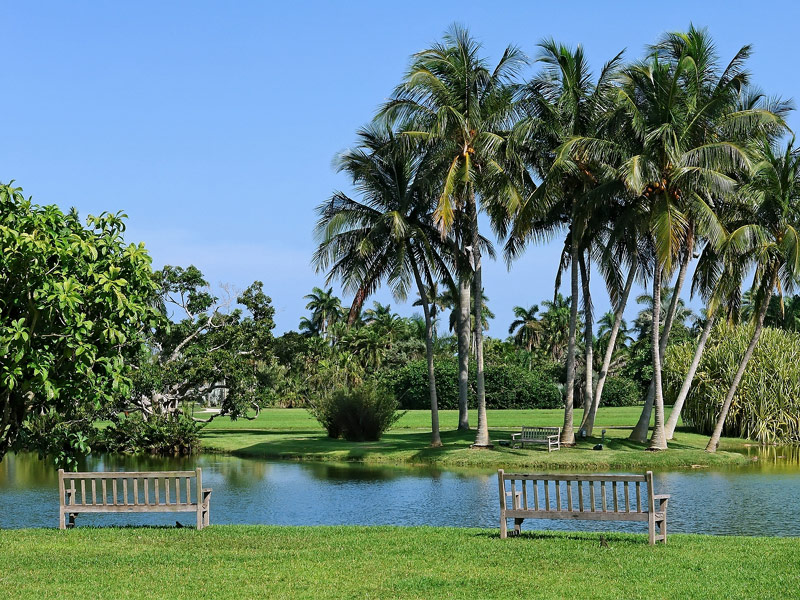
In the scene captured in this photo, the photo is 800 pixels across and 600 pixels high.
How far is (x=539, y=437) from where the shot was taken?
34406 millimetres

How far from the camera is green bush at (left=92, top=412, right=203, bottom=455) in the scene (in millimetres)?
34281

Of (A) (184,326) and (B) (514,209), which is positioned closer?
(B) (514,209)

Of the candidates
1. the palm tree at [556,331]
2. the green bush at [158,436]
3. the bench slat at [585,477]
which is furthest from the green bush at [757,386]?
the palm tree at [556,331]

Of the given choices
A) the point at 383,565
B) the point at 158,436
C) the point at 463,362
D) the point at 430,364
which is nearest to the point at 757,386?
the point at 463,362

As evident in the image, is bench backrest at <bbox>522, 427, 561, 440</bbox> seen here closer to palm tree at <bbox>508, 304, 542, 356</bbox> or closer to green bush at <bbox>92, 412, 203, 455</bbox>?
green bush at <bbox>92, 412, 203, 455</bbox>

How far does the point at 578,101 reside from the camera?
111 ft

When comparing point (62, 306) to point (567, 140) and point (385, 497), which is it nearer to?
point (385, 497)

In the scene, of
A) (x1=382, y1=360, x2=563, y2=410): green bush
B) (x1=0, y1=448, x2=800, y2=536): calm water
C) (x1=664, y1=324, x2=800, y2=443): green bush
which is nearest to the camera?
(x1=0, y1=448, x2=800, y2=536): calm water

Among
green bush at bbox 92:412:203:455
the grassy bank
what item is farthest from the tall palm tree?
green bush at bbox 92:412:203:455

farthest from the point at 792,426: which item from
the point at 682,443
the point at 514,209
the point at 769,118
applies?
the point at 514,209

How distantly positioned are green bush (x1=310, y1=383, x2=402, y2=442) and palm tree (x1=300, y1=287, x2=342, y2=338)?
64.2 meters

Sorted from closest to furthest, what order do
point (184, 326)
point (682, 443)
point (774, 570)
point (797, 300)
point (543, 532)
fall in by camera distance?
point (774, 570) < point (543, 532) < point (682, 443) < point (184, 326) < point (797, 300)

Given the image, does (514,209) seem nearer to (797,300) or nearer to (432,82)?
(432,82)

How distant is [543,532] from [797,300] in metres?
63.9
